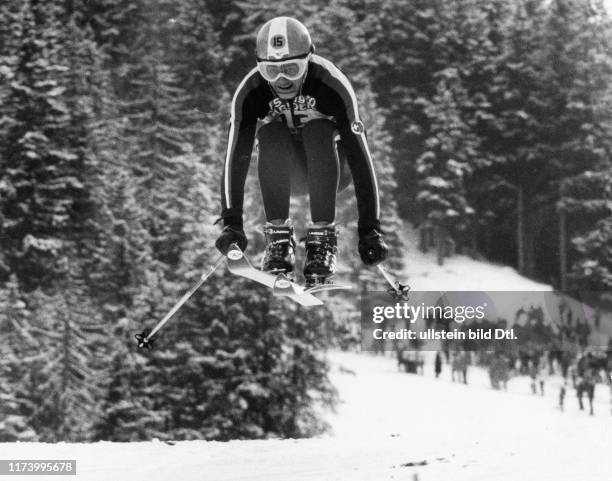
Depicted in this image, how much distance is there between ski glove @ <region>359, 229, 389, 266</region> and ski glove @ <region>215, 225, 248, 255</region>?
0.84 meters

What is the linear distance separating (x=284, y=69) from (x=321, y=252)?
142 centimetres

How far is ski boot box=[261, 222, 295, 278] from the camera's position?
6.42 metres

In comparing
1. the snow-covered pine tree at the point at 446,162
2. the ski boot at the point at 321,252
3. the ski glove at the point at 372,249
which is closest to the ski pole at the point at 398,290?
the ski boot at the point at 321,252

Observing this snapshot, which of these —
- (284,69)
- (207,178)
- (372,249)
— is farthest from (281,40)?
(207,178)

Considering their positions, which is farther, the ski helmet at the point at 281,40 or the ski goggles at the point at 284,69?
the ski goggles at the point at 284,69

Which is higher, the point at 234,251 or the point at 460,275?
the point at 460,275

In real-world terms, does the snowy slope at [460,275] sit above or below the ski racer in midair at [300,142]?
above

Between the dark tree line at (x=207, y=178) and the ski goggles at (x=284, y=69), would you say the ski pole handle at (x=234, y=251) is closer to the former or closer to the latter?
the ski goggles at (x=284, y=69)

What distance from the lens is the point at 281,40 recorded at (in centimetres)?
563

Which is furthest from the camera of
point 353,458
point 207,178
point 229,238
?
point 207,178

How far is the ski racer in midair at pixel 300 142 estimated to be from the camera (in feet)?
18.9

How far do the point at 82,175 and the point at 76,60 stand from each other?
817 cm

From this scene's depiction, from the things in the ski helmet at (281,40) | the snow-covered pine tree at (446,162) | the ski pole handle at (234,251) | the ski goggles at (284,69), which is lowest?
the ski pole handle at (234,251)

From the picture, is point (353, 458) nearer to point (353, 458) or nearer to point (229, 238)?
point (353, 458)
